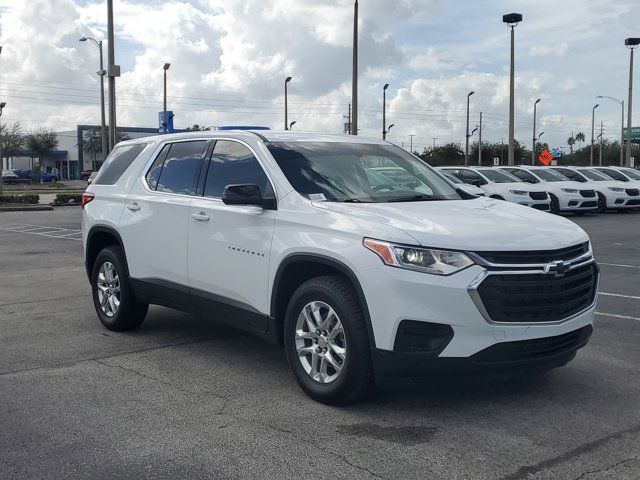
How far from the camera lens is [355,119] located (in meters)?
26.0

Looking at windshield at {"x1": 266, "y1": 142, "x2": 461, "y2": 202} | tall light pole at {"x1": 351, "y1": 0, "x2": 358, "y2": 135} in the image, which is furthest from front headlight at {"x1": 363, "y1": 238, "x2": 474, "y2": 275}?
tall light pole at {"x1": 351, "y1": 0, "x2": 358, "y2": 135}

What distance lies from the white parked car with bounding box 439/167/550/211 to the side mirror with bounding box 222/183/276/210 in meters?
18.0

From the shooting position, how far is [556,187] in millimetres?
24781

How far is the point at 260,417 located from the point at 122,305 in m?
2.71

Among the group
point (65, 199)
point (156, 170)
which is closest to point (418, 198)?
point (156, 170)

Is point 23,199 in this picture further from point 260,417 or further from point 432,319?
point 432,319

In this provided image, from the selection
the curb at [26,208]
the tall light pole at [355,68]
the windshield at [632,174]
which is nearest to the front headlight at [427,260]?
the tall light pole at [355,68]

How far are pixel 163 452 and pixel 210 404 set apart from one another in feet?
2.85

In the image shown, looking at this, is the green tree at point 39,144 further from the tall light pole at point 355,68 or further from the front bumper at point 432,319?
the front bumper at point 432,319

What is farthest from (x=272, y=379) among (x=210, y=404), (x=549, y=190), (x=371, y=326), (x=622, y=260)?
(x=549, y=190)

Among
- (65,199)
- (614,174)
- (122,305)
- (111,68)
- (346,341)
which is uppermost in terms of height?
(111,68)

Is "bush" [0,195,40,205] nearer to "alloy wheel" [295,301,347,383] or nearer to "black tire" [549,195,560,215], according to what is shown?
"black tire" [549,195,560,215]

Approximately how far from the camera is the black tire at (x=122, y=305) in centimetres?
713

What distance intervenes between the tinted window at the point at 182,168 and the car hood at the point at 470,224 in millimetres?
1585
